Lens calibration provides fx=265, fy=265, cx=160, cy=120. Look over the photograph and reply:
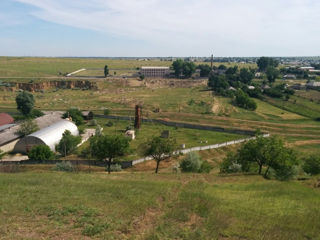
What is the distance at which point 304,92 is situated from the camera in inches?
4414

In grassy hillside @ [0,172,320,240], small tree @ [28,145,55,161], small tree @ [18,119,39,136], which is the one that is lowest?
small tree @ [28,145,55,161]

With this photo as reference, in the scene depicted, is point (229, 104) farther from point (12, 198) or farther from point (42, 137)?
point (12, 198)

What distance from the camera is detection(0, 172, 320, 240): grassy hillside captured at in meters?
15.8

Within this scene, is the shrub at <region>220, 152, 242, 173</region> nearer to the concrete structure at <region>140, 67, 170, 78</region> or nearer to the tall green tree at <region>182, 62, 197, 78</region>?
the tall green tree at <region>182, 62, 197, 78</region>

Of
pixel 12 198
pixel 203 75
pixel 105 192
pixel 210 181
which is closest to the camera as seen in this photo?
pixel 12 198

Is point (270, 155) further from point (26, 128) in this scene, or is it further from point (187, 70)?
point (187, 70)

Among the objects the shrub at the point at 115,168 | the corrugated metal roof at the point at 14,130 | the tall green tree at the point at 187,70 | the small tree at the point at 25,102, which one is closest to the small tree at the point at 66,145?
the shrub at the point at 115,168

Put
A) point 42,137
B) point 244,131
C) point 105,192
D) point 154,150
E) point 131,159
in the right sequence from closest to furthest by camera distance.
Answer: point 105,192, point 154,150, point 131,159, point 42,137, point 244,131

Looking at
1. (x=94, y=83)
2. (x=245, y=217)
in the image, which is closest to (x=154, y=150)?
(x=245, y=217)

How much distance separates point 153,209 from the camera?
1911cm

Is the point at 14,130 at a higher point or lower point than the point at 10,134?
higher

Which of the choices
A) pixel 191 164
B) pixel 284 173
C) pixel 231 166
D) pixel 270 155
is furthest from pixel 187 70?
pixel 284 173

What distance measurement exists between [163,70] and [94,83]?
172 feet

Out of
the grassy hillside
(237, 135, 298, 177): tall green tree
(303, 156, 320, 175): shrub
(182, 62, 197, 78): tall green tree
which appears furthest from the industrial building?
(182, 62, 197, 78): tall green tree
